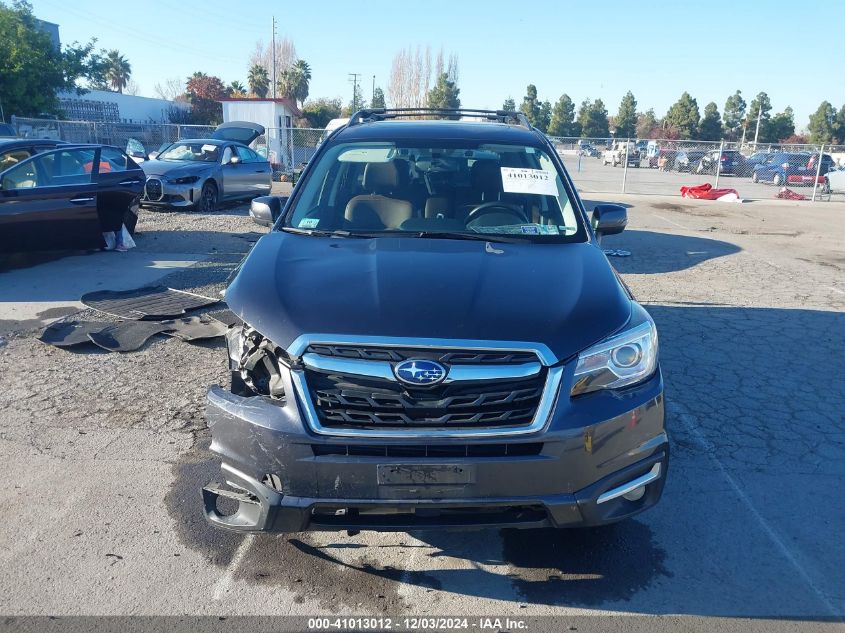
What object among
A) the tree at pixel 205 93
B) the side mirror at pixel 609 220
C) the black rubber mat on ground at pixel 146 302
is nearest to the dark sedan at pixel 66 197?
the black rubber mat on ground at pixel 146 302

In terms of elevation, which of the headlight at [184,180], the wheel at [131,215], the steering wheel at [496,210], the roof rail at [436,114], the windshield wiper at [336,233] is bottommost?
the wheel at [131,215]

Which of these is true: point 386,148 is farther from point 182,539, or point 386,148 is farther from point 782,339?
point 782,339

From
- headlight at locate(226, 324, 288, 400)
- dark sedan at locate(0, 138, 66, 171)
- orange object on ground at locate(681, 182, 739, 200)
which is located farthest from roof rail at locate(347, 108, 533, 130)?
orange object on ground at locate(681, 182, 739, 200)

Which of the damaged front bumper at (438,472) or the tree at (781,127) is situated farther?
the tree at (781,127)

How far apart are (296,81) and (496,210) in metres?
76.2

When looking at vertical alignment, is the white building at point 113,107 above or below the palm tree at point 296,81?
below

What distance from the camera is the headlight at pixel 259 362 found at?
2.91 m

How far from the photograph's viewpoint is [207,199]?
1538cm

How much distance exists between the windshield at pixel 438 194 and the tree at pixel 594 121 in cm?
7795

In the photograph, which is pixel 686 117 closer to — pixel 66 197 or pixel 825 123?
pixel 825 123

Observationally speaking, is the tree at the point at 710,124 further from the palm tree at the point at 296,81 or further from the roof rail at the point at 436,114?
the roof rail at the point at 436,114

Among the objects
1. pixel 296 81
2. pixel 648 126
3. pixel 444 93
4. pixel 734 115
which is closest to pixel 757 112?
pixel 734 115

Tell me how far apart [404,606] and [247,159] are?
15.4 metres

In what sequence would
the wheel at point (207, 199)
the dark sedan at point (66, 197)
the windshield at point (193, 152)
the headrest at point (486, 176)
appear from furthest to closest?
the windshield at point (193, 152) < the wheel at point (207, 199) < the dark sedan at point (66, 197) < the headrest at point (486, 176)
